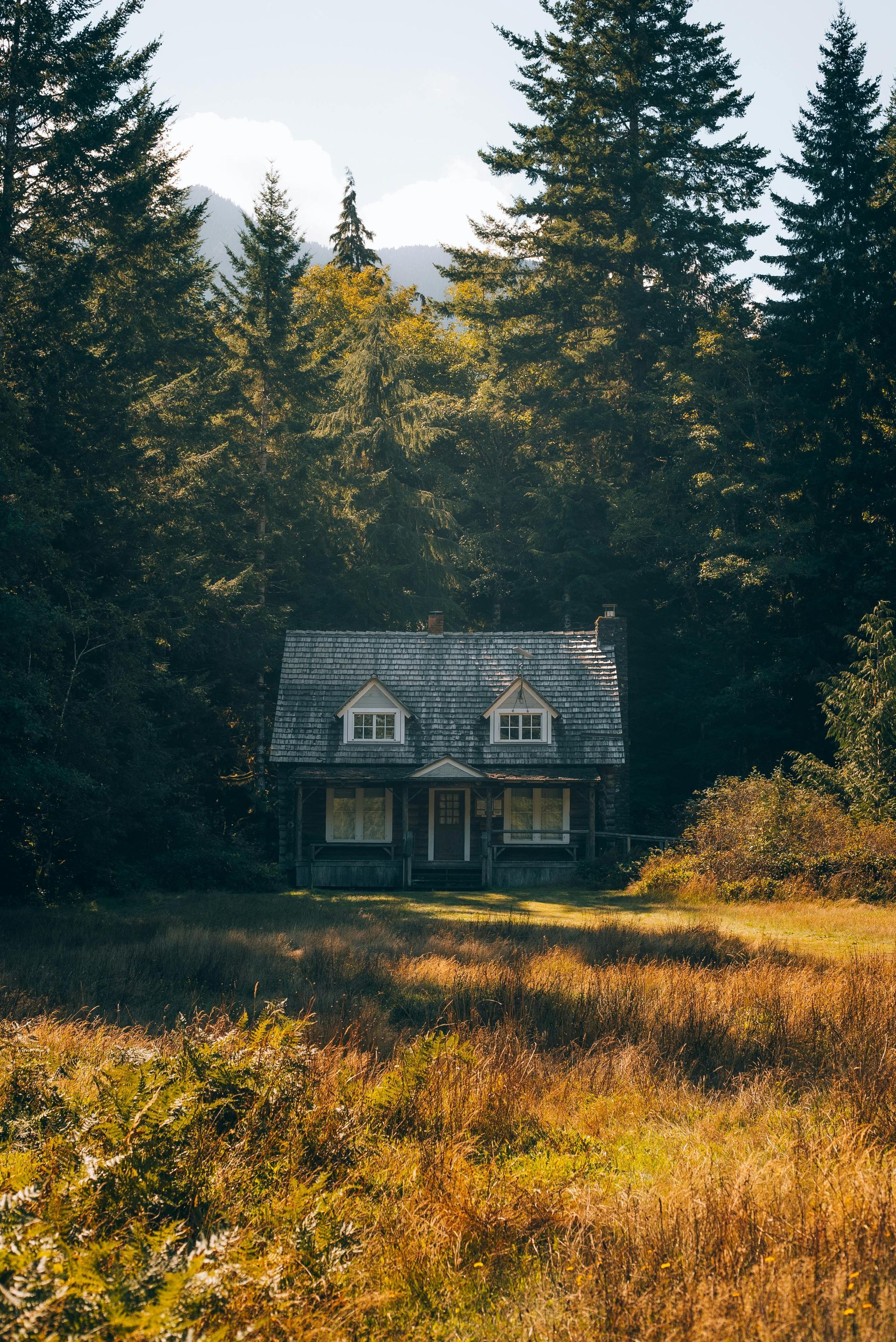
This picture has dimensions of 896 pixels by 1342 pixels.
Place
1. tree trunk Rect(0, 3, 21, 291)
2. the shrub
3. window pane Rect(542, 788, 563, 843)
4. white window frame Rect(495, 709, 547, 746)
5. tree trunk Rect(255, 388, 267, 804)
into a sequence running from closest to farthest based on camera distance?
1. the shrub
2. tree trunk Rect(0, 3, 21, 291)
3. white window frame Rect(495, 709, 547, 746)
4. window pane Rect(542, 788, 563, 843)
5. tree trunk Rect(255, 388, 267, 804)

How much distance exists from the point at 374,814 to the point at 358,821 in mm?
553

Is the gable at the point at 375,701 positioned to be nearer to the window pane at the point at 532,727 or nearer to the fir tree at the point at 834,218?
the window pane at the point at 532,727

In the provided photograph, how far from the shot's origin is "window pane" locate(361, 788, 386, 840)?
103 feet

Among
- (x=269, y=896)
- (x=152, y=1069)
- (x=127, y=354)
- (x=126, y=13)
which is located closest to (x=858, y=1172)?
(x=152, y=1069)

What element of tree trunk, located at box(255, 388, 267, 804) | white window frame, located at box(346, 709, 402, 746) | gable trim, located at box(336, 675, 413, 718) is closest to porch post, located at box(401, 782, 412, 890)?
white window frame, located at box(346, 709, 402, 746)

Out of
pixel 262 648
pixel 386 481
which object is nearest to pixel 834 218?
pixel 386 481

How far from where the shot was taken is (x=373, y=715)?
3164cm

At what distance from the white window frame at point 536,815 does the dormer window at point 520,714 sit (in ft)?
5.38

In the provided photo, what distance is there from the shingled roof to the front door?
157cm

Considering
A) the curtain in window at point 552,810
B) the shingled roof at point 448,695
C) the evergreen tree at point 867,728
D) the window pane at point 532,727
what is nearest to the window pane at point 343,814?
the shingled roof at point 448,695

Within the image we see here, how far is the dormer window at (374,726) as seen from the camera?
3145cm

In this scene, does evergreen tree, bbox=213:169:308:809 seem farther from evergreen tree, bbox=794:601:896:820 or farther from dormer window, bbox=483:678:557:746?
evergreen tree, bbox=794:601:896:820

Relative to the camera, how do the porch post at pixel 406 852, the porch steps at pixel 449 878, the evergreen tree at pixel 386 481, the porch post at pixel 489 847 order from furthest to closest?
the evergreen tree at pixel 386 481
the porch steps at pixel 449 878
the porch post at pixel 489 847
the porch post at pixel 406 852

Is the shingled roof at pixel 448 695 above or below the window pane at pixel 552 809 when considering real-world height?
above
